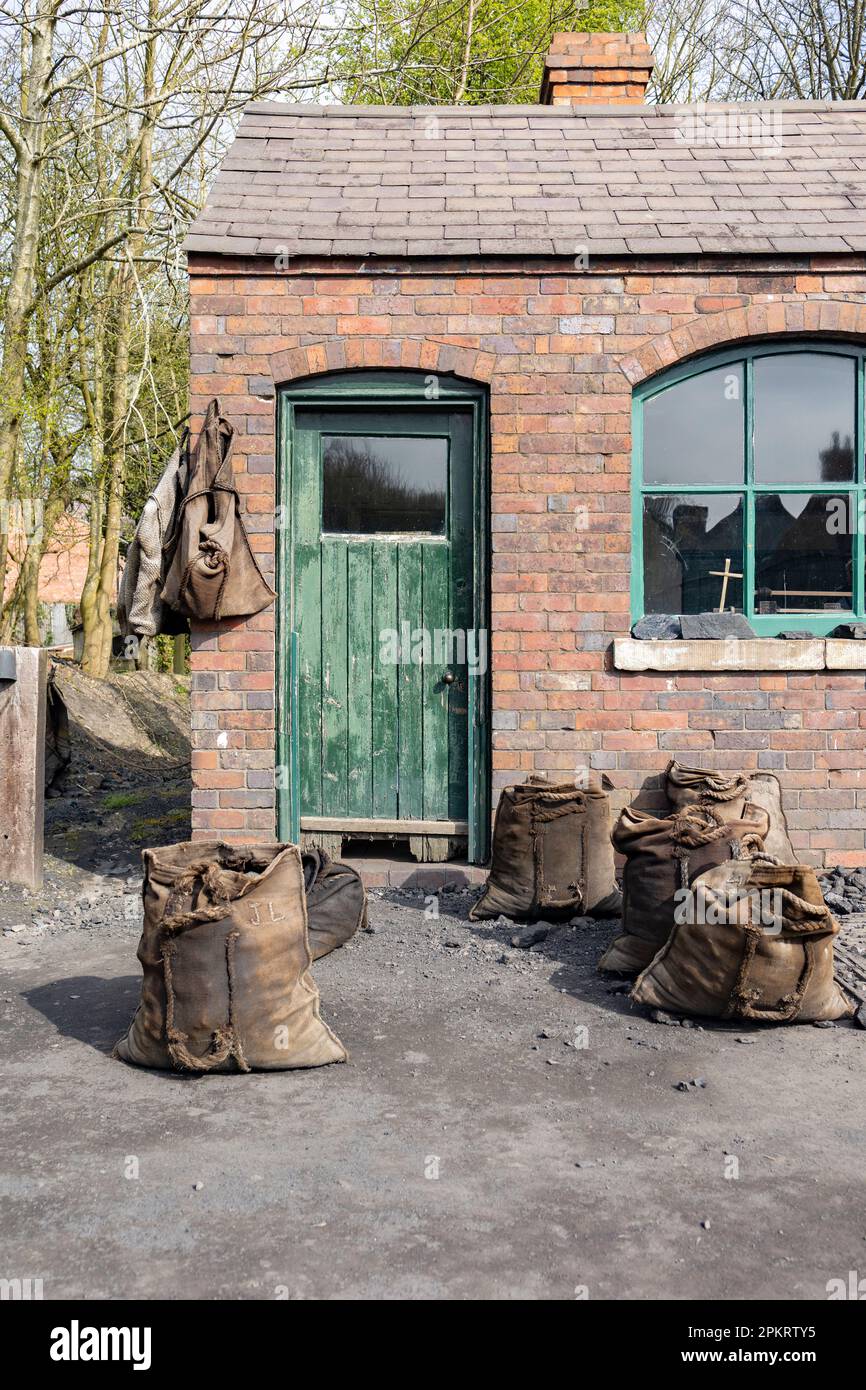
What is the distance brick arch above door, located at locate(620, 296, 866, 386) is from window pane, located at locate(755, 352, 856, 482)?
214mm

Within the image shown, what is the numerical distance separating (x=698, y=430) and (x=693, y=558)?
0.80 m

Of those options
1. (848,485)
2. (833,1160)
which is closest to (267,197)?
(848,485)

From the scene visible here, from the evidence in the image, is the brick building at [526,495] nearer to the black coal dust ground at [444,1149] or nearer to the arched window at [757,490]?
the arched window at [757,490]

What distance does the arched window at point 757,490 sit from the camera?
22.6ft

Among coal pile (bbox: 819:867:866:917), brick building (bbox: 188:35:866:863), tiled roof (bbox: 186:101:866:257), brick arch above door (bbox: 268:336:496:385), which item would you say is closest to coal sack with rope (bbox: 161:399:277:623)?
brick building (bbox: 188:35:866:863)

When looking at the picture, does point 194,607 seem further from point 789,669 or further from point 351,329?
point 789,669

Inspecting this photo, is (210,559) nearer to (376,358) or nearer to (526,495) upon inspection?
(376,358)

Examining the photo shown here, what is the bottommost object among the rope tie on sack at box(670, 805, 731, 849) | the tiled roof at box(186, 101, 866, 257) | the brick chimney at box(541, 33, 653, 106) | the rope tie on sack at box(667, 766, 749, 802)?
the rope tie on sack at box(670, 805, 731, 849)

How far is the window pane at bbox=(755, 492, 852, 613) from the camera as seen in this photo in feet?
22.7

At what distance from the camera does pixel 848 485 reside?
690 cm

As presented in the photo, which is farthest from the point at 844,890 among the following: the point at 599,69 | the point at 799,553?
the point at 599,69

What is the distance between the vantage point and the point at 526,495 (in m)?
6.73

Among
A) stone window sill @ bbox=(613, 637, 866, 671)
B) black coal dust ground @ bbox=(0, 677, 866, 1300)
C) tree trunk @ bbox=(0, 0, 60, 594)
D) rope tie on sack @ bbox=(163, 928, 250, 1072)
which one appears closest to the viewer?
black coal dust ground @ bbox=(0, 677, 866, 1300)

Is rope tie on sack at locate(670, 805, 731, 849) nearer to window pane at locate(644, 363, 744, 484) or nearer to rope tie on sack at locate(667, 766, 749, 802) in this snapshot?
rope tie on sack at locate(667, 766, 749, 802)
